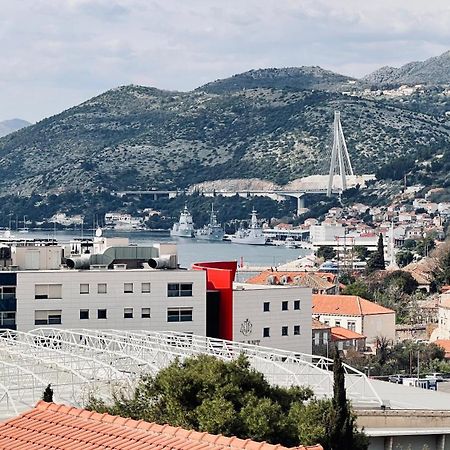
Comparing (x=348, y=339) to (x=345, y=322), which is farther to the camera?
(x=345, y=322)

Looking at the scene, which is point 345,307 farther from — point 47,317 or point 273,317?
point 47,317

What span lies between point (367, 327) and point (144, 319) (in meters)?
20.6

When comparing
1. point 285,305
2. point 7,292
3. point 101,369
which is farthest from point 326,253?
point 101,369

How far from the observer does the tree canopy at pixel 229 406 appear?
12430 mm

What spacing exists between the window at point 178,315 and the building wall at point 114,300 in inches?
2.5

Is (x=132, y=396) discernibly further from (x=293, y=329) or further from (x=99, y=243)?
(x=99, y=243)

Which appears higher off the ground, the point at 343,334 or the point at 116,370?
the point at 116,370

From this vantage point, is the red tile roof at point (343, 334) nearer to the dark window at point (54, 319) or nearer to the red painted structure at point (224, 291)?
the red painted structure at point (224, 291)

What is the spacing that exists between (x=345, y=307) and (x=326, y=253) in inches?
2050

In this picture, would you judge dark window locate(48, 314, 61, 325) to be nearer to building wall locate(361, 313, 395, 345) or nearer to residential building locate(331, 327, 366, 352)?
residential building locate(331, 327, 366, 352)

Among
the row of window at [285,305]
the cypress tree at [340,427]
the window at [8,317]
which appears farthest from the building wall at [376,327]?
the cypress tree at [340,427]

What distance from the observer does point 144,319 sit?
26656 mm

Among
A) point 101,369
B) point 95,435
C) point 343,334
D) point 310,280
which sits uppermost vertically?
point 95,435

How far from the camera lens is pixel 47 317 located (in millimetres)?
26141
